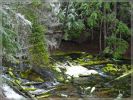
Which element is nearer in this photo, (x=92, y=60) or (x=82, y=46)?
(x=92, y=60)

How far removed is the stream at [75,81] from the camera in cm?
289

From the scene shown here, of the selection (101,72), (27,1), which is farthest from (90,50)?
(27,1)

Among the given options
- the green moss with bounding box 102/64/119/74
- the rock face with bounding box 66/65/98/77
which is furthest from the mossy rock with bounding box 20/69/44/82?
the green moss with bounding box 102/64/119/74

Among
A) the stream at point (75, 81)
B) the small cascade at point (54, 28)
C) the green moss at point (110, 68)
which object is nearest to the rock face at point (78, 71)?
the stream at point (75, 81)

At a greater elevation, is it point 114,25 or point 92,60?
point 114,25

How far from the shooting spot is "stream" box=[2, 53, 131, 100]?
2895mm

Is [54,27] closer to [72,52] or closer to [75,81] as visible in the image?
[72,52]

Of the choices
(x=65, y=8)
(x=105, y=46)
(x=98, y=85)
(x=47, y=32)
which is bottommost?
(x=98, y=85)

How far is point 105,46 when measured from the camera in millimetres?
4008

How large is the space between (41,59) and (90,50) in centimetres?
96

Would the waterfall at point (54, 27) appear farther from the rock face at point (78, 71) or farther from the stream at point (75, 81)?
the rock face at point (78, 71)

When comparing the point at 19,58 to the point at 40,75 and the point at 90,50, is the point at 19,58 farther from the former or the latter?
the point at 90,50

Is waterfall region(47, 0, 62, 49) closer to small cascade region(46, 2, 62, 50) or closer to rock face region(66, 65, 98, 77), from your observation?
small cascade region(46, 2, 62, 50)

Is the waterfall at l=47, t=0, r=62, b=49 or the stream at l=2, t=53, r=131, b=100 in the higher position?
the waterfall at l=47, t=0, r=62, b=49
